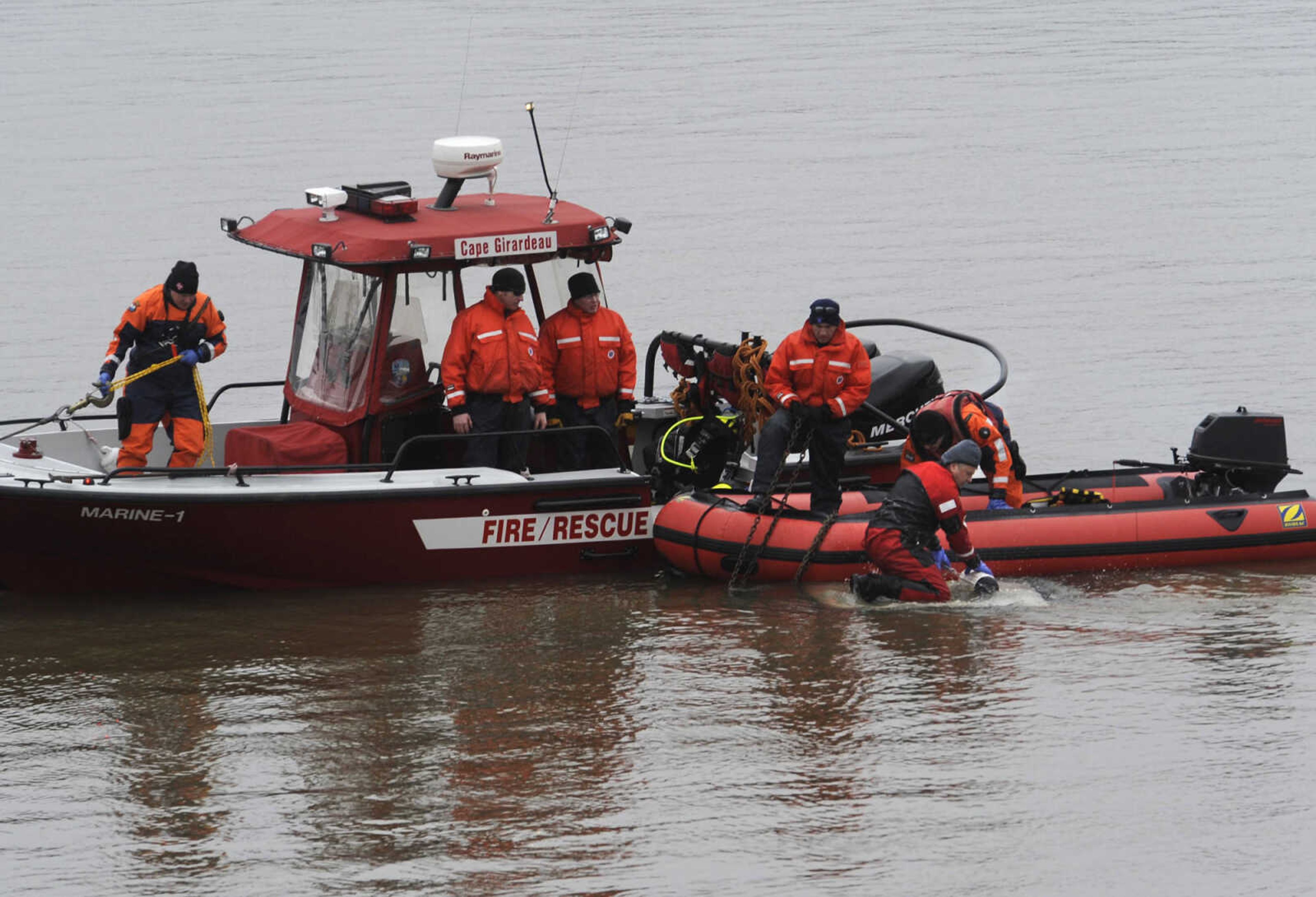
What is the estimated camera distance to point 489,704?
28.6 feet

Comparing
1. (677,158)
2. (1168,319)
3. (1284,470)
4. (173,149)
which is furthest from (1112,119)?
(1284,470)

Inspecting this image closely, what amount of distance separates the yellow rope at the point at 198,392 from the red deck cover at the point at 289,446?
0.15 metres

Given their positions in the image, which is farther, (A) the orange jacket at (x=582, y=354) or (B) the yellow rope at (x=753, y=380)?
(B) the yellow rope at (x=753, y=380)

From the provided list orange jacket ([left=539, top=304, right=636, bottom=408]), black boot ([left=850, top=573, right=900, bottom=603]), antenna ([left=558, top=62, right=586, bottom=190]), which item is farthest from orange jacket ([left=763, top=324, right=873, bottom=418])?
antenna ([left=558, top=62, right=586, bottom=190])

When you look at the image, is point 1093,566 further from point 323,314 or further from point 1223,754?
point 323,314

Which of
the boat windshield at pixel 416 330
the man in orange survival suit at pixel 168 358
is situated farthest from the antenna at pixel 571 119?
the man in orange survival suit at pixel 168 358

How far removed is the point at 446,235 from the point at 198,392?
66.8 inches

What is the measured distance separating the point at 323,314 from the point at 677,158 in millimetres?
16364

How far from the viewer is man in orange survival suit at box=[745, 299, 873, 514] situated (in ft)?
34.3

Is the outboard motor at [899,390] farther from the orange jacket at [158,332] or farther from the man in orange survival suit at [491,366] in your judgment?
the orange jacket at [158,332]

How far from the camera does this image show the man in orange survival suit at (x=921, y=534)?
9773 mm

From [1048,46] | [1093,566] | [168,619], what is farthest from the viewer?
[1048,46]

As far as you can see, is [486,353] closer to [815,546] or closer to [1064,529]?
[815,546]

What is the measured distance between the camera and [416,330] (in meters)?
10.6
